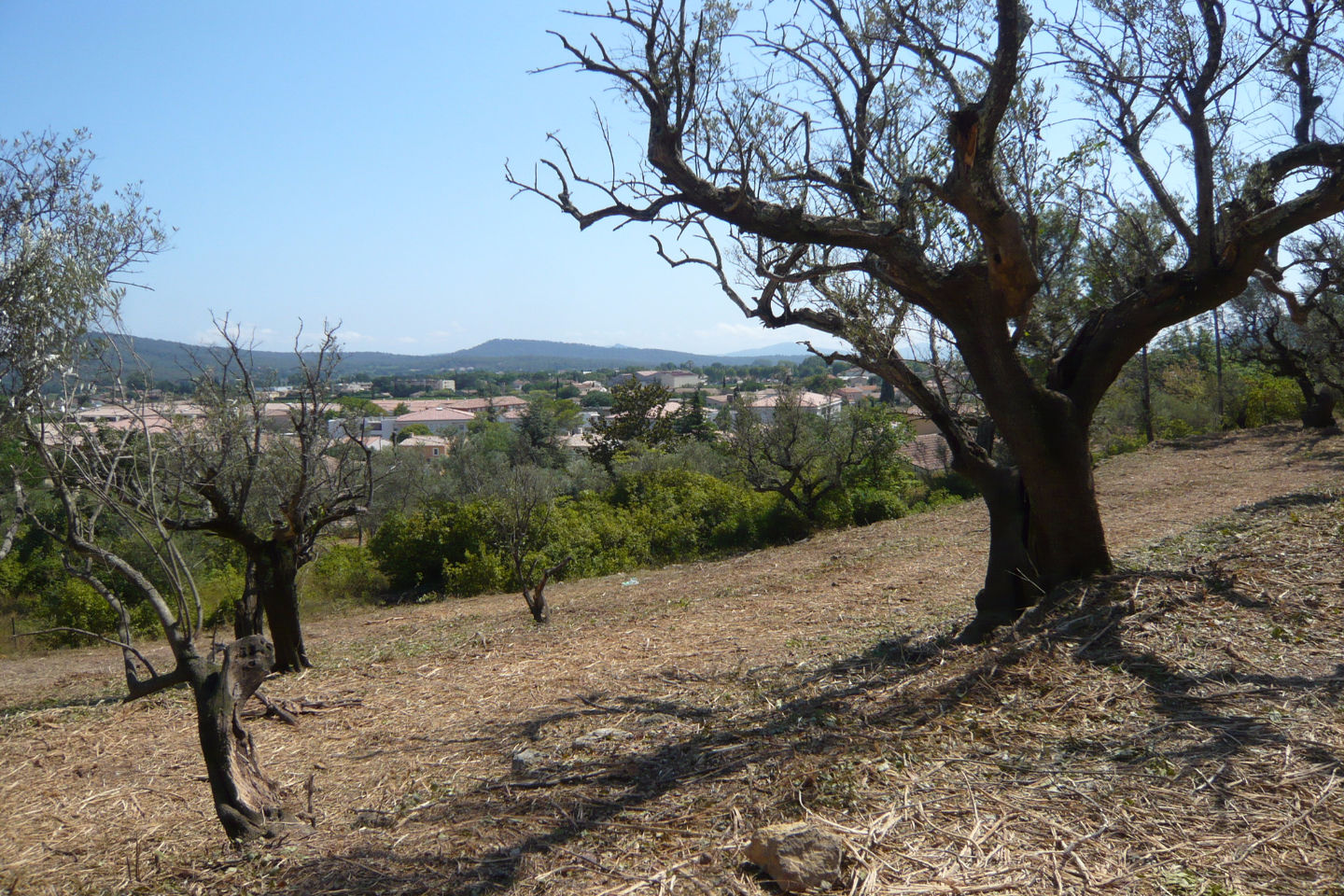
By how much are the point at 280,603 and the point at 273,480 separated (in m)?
1.23

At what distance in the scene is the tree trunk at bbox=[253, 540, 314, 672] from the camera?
7.99 metres

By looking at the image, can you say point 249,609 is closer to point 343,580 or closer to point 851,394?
point 343,580

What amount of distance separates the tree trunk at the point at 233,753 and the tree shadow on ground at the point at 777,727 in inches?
15.3

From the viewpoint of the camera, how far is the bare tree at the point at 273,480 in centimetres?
722

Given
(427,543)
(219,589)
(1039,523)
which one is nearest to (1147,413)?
(427,543)

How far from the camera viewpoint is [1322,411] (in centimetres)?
1856

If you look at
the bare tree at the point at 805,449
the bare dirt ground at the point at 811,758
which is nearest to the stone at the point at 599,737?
the bare dirt ground at the point at 811,758

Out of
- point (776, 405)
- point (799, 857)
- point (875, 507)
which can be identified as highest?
point (776, 405)

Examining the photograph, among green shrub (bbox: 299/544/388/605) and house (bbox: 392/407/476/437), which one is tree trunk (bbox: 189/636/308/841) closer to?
green shrub (bbox: 299/544/388/605)

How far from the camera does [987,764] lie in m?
3.39

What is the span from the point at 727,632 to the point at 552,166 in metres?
3.95

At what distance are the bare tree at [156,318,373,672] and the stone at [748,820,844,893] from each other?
5630 mm

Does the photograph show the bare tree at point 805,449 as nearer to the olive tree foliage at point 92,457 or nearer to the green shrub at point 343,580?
the green shrub at point 343,580

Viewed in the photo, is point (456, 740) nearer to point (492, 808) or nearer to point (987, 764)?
point (492, 808)
